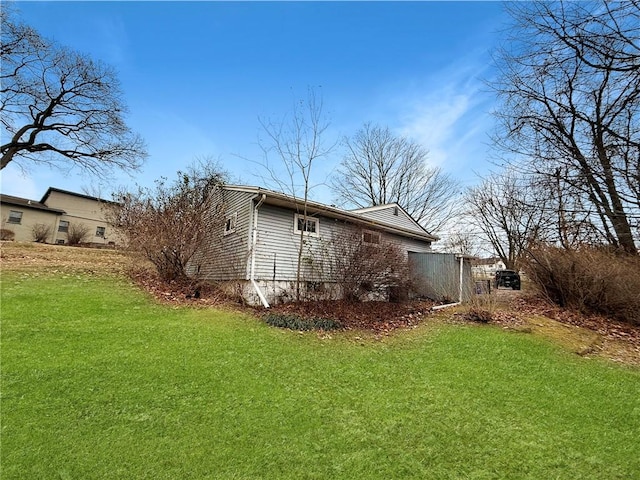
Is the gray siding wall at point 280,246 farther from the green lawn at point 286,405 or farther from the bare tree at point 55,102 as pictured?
the bare tree at point 55,102

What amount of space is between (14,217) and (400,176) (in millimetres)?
32454

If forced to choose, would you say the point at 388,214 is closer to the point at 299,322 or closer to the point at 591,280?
the point at 591,280

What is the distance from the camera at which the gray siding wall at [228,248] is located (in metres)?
10.3

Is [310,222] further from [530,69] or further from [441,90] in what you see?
[530,69]

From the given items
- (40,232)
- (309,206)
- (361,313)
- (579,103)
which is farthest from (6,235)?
(579,103)

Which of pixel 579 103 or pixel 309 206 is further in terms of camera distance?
pixel 309 206

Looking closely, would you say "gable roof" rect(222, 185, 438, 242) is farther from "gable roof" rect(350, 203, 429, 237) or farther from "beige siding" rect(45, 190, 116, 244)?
"beige siding" rect(45, 190, 116, 244)

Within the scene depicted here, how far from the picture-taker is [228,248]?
1130cm

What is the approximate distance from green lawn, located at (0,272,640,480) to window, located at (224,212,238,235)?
483 cm

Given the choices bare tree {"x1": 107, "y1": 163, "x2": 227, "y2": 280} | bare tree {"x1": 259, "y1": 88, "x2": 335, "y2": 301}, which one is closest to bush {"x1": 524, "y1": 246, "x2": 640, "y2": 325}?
bare tree {"x1": 259, "y1": 88, "x2": 335, "y2": 301}

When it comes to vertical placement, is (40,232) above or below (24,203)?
below

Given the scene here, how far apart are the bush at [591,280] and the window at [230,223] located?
1012 centimetres

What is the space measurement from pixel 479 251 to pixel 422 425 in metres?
26.7

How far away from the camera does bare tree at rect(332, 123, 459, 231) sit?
2739 cm
